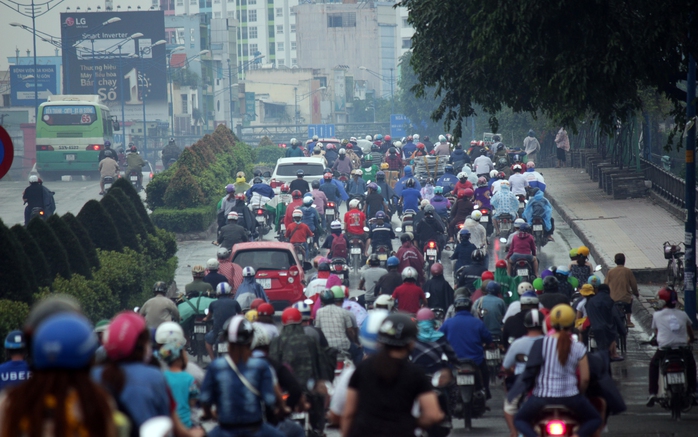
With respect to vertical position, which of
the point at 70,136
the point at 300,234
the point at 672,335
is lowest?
the point at 672,335

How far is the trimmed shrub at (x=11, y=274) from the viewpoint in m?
14.2

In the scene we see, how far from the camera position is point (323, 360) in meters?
10.4

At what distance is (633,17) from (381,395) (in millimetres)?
10791

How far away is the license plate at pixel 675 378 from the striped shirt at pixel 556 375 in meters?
4.11

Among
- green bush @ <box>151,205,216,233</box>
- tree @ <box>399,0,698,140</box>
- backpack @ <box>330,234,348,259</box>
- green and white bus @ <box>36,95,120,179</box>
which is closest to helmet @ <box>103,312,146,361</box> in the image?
tree @ <box>399,0,698,140</box>

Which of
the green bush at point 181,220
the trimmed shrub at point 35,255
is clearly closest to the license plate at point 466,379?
the trimmed shrub at point 35,255

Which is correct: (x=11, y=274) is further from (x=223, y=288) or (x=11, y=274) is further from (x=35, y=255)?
(x=223, y=288)

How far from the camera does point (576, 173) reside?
4144 centimetres

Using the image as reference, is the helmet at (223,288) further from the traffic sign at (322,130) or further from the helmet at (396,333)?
the traffic sign at (322,130)

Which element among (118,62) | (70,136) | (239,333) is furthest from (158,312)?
(118,62)

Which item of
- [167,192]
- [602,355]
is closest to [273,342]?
[602,355]

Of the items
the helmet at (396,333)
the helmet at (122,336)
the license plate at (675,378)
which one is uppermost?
the helmet at (122,336)

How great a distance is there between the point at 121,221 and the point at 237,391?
15595mm

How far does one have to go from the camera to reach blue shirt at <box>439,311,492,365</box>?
1159 centimetres
